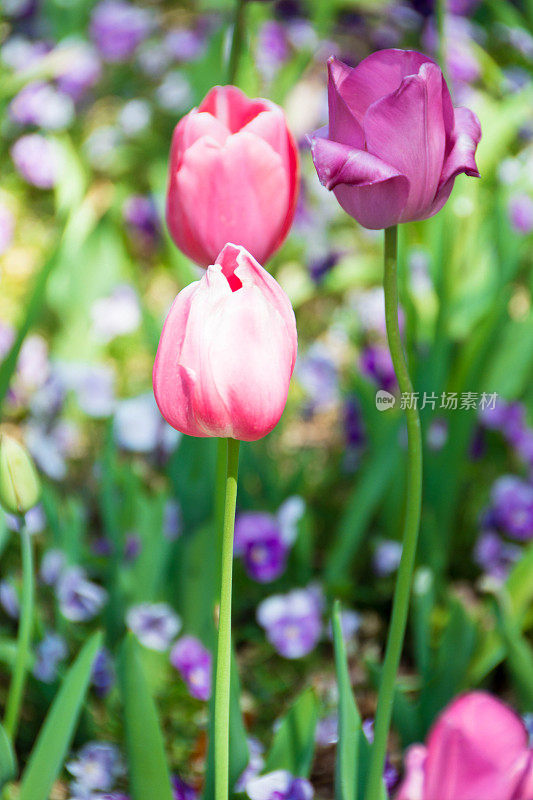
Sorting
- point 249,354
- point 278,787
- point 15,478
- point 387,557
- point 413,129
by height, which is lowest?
point 387,557

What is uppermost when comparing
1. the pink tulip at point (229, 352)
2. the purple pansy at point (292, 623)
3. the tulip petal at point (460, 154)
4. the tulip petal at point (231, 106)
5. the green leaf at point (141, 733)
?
the tulip petal at point (460, 154)

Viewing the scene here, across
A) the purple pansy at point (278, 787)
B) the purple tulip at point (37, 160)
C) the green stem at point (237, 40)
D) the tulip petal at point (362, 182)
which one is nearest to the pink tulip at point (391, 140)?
the tulip petal at point (362, 182)

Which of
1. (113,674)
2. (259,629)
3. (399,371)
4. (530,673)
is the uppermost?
(399,371)

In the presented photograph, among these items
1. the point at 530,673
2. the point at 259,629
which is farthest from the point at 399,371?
the point at 259,629

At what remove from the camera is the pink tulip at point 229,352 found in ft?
1.71

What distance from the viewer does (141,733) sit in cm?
70

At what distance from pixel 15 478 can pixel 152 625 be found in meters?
0.46

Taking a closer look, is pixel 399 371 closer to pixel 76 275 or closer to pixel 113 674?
pixel 113 674

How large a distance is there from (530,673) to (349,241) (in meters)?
1.61

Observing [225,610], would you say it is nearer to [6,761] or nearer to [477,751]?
[477,751]

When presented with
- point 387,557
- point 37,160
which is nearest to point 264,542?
point 387,557

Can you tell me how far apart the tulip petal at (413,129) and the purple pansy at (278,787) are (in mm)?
535

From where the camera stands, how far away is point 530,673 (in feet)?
3.03

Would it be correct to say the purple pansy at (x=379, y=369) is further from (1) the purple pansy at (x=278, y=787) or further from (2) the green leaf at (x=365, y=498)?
(1) the purple pansy at (x=278, y=787)
